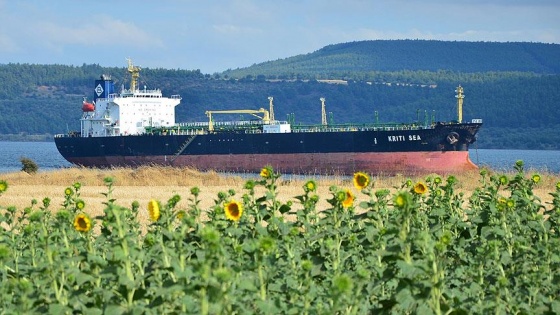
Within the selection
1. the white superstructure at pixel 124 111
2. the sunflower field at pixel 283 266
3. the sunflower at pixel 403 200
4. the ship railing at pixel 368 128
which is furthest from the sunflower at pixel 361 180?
the white superstructure at pixel 124 111

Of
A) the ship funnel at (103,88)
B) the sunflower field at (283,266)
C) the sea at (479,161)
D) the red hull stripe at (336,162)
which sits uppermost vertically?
the ship funnel at (103,88)

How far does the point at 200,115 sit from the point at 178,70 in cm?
2916

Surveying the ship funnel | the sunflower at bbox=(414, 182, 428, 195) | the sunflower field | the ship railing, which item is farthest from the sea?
the sunflower field

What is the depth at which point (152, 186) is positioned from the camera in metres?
38.2

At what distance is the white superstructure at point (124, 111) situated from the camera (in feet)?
243

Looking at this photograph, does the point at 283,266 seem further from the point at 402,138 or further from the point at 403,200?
the point at 402,138

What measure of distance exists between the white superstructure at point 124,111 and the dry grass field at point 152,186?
29.8 metres

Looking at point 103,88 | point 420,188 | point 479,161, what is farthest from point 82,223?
point 479,161

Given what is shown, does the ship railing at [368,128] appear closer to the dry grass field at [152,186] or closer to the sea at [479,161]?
the sea at [479,161]

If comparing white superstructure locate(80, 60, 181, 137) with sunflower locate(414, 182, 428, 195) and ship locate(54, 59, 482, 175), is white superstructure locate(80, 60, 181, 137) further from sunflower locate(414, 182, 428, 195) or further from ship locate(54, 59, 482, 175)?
sunflower locate(414, 182, 428, 195)

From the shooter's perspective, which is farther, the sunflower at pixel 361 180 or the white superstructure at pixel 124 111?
the white superstructure at pixel 124 111

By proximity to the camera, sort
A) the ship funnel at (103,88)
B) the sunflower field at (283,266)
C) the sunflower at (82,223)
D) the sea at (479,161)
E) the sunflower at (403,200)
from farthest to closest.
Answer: the ship funnel at (103,88)
the sea at (479,161)
the sunflower at (82,223)
the sunflower at (403,200)
the sunflower field at (283,266)

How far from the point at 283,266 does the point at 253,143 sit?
177ft

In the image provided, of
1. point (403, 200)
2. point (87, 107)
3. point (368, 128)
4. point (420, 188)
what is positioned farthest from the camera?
point (87, 107)
